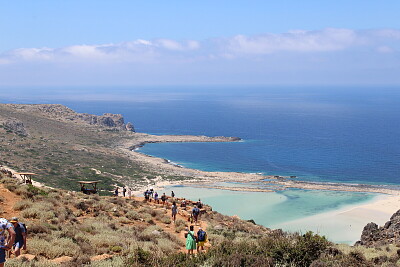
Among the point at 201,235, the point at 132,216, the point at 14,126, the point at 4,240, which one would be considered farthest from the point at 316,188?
the point at 4,240

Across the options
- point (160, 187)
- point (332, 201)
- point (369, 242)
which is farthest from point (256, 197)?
point (369, 242)

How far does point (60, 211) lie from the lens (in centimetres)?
1708

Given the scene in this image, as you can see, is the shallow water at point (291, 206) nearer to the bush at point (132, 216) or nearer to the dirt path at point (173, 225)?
the dirt path at point (173, 225)

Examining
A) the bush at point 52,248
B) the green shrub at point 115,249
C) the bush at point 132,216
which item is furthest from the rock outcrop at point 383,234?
the bush at point 52,248

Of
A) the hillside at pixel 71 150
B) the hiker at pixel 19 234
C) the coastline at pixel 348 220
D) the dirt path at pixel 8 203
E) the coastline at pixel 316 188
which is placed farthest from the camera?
the hillside at pixel 71 150

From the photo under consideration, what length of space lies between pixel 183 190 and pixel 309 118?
129426 millimetres

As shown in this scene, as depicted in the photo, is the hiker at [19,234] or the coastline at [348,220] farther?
the coastline at [348,220]

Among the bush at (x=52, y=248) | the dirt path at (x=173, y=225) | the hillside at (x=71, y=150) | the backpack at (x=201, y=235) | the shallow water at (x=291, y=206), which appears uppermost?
the bush at (x=52, y=248)

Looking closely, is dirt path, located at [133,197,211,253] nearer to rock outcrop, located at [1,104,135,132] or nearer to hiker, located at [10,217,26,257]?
hiker, located at [10,217,26,257]

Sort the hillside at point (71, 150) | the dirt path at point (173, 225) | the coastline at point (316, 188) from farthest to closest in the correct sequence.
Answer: the hillside at point (71, 150), the coastline at point (316, 188), the dirt path at point (173, 225)

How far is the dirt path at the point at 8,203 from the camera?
1557cm

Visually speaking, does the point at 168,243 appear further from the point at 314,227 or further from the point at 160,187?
the point at 160,187

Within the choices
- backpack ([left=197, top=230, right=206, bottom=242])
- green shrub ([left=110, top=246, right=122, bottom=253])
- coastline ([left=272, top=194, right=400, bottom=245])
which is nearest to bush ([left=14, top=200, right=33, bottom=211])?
green shrub ([left=110, top=246, right=122, bottom=253])

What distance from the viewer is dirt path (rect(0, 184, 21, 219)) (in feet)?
51.1
